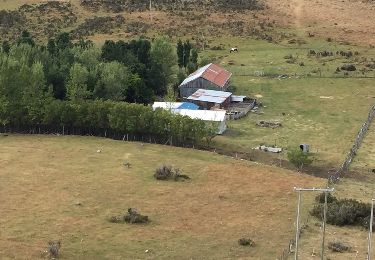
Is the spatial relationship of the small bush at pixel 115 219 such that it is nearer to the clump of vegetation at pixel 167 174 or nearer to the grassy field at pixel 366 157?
the clump of vegetation at pixel 167 174

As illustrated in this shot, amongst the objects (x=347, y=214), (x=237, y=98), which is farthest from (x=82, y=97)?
(x=347, y=214)

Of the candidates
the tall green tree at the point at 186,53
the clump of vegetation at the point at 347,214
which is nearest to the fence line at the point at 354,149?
Result: the clump of vegetation at the point at 347,214

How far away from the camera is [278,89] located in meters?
94.3

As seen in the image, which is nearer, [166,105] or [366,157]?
[366,157]

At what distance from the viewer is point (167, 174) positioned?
194 ft

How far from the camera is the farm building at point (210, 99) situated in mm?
84125

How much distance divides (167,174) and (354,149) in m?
21.4

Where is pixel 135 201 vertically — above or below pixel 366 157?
below

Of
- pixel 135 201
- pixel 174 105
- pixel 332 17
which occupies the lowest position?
pixel 135 201

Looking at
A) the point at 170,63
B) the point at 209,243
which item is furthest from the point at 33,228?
the point at 170,63

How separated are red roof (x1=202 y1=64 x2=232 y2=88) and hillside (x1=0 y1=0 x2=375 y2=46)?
1139 inches

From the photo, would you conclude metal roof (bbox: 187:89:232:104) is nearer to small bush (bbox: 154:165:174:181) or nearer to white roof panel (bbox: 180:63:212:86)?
white roof panel (bbox: 180:63:212:86)

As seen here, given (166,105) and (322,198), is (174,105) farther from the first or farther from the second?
(322,198)

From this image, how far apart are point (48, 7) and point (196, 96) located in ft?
210
